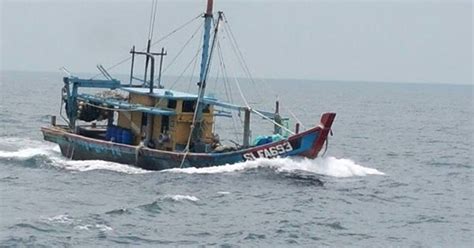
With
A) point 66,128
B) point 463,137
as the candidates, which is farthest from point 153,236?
point 463,137

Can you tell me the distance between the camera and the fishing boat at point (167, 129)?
41688 millimetres

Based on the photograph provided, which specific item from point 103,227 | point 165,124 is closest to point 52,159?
point 165,124

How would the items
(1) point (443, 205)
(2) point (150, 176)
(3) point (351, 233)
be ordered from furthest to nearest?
(2) point (150, 176) → (1) point (443, 205) → (3) point (351, 233)

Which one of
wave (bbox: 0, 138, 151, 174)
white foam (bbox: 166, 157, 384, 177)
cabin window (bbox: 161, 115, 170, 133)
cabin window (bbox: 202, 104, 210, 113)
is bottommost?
wave (bbox: 0, 138, 151, 174)

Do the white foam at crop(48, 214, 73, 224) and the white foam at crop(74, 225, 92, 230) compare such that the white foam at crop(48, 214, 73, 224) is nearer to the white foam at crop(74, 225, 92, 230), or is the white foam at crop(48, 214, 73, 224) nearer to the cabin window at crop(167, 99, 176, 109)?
the white foam at crop(74, 225, 92, 230)

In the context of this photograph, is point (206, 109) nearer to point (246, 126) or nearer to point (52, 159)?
point (246, 126)

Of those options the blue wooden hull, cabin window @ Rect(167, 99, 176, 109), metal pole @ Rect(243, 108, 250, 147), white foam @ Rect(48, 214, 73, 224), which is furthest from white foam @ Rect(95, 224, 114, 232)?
cabin window @ Rect(167, 99, 176, 109)

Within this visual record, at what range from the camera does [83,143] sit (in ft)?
150

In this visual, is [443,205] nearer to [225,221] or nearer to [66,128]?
[225,221]

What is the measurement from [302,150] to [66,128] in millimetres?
14442

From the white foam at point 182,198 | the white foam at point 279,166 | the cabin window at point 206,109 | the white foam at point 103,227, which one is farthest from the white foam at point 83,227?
the cabin window at point 206,109

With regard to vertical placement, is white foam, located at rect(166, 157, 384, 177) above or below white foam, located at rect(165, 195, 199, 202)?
above

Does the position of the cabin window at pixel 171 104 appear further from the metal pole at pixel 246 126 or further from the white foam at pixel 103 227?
the white foam at pixel 103 227

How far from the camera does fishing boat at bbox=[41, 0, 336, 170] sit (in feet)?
137
